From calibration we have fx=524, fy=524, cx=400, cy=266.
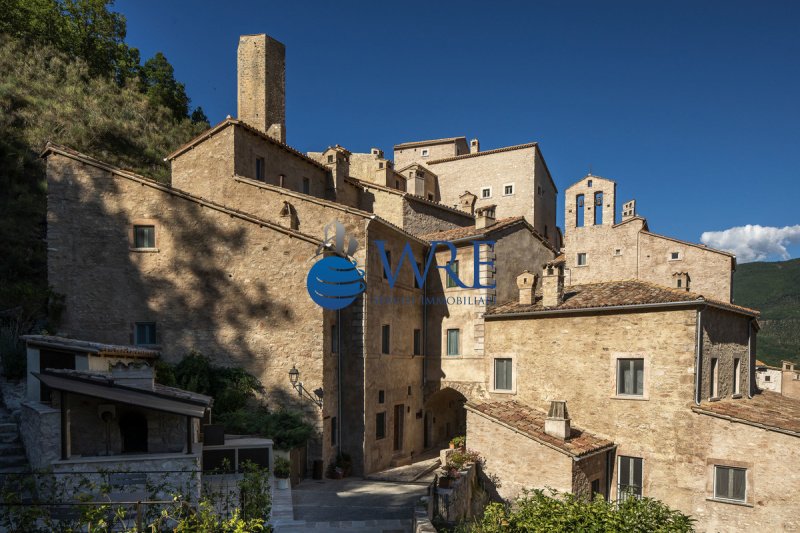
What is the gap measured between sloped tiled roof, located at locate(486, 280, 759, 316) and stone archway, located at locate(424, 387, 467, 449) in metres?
5.59

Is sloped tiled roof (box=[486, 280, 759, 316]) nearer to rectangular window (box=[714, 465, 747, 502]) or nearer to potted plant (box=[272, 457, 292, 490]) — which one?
rectangular window (box=[714, 465, 747, 502])

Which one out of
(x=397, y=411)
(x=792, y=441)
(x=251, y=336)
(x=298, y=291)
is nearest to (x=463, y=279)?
(x=397, y=411)

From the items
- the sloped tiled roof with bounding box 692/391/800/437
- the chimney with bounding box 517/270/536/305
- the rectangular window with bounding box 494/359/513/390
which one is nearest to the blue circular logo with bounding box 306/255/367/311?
the rectangular window with bounding box 494/359/513/390

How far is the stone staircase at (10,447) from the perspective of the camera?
13.0 metres

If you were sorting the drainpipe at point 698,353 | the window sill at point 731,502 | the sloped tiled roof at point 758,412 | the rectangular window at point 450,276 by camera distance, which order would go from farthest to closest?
the rectangular window at point 450,276 < the drainpipe at point 698,353 < the window sill at point 731,502 < the sloped tiled roof at point 758,412

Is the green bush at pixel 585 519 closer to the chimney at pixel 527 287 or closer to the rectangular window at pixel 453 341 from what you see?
the chimney at pixel 527 287

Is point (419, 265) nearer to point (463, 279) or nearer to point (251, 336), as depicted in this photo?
point (463, 279)

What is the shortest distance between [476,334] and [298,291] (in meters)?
8.31

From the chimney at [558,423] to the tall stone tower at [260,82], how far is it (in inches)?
1284

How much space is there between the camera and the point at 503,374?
867 inches

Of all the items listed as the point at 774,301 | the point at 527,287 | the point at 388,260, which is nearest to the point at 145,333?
the point at 388,260

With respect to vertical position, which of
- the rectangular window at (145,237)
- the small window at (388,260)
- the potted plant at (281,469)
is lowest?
the potted plant at (281,469)

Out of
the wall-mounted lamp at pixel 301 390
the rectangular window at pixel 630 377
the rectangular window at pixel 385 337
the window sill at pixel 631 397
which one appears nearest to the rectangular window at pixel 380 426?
the rectangular window at pixel 385 337

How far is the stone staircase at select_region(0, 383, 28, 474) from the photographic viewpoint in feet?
42.5
